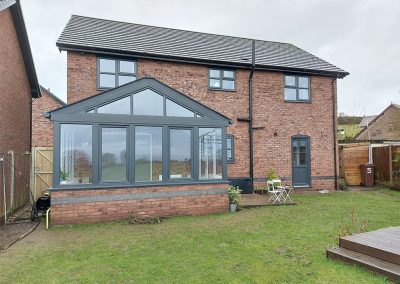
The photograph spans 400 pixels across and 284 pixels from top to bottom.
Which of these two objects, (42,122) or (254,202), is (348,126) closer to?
(254,202)

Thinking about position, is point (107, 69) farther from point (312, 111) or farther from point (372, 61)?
point (372, 61)

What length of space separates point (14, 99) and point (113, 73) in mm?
3848

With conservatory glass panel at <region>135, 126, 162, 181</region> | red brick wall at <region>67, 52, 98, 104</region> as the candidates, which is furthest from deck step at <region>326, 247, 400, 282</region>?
red brick wall at <region>67, 52, 98, 104</region>

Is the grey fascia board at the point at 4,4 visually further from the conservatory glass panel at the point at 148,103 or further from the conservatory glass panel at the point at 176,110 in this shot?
the conservatory glass panel at the point at 176,110

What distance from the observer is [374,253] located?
4605 millimetres

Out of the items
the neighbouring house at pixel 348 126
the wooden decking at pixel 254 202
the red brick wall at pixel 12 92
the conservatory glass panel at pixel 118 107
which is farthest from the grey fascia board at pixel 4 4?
the neighbouring house at pixel 348 126

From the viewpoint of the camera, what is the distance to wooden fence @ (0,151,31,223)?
852 cm

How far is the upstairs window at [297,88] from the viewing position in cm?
1376

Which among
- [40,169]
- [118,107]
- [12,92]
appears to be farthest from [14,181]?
[118,107]

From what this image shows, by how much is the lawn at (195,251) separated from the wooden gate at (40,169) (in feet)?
16.7

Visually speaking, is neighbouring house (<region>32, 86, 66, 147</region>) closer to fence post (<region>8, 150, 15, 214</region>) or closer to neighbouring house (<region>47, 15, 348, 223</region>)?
neighbouring house (<region>47, 15, 348, 223</region>)

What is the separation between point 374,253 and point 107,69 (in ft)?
34.2

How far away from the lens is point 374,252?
4.61m

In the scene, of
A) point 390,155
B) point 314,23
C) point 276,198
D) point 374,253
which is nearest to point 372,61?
point 314,23
